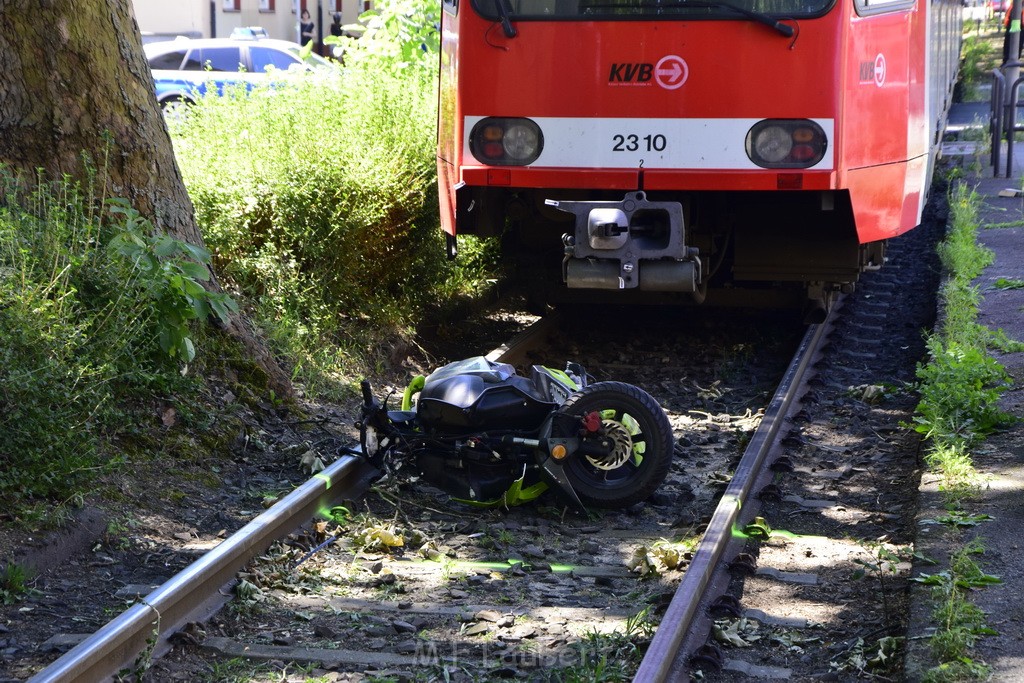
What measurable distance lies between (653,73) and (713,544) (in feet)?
10.2

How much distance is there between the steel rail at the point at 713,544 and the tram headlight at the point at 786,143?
1271mm

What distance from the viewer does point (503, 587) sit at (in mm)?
4367

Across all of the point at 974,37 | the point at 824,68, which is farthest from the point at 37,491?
the point at 974,37

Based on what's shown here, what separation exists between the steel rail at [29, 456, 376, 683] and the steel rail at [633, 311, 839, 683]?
1.48 m

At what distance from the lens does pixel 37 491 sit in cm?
466

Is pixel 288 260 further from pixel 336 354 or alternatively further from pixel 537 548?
Answer: pixel 537 548

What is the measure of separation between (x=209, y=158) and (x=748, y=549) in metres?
4.70

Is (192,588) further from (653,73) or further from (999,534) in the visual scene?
(653,73)

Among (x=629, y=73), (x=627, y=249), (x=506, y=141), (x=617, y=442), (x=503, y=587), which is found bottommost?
(x=503, y=587)

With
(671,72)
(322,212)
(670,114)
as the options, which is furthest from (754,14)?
(322,212)

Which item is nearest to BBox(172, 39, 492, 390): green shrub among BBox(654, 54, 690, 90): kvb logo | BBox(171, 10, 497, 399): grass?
BBox(171, 10, 497, 399): grass

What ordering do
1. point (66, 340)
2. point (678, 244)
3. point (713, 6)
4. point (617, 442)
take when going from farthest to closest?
point (713, 6) < point (678, 244) < point (617, 442) < point (66, 340)

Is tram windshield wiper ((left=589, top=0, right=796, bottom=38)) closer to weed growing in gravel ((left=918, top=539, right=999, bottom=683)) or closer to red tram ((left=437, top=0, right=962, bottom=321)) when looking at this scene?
red tram ((left=437, top=0, right=962, bottom=321))

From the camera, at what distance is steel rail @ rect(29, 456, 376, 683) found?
344 cm
